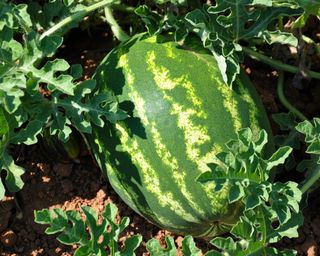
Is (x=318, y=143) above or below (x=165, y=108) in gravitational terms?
below

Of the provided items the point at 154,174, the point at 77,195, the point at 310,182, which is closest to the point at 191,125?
the point at 154,174

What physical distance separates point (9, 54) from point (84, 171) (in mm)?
956

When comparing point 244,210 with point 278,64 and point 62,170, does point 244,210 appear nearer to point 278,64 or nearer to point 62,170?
point 278,64

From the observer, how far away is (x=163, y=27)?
9.90 feet

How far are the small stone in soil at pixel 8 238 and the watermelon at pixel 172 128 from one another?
0.69m

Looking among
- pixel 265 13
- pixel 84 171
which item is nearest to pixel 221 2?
pixel 265 13

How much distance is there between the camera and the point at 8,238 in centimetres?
334

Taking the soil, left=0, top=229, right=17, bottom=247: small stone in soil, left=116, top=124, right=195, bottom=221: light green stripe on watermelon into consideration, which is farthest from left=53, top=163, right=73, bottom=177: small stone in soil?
left=116, top=124, right=195, bottom=221: light green stripe on watermelon

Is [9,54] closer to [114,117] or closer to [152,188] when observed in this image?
[114,117]

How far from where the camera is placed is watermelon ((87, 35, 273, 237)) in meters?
2.79

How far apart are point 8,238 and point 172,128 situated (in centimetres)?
108

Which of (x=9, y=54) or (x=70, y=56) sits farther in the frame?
(x=70, y=56)

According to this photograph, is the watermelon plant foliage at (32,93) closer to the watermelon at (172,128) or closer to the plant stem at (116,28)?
the watermelon at (172,128)

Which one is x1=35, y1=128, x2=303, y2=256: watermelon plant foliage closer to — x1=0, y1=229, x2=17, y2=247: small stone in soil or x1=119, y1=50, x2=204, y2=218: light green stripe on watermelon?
x1=119, y1=50, x2=204, y2=218: light green stripe on watermelon
